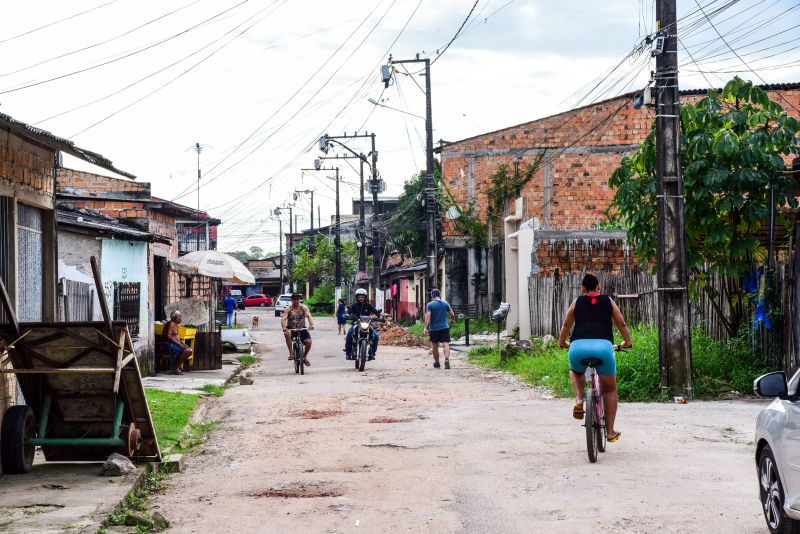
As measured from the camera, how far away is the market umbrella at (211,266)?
945 inches

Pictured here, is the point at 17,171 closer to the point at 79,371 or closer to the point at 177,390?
the point at 79,371

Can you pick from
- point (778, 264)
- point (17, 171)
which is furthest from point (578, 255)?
point (17, 171)

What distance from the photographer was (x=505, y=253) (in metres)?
35.0

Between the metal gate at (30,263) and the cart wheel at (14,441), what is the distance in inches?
68.6

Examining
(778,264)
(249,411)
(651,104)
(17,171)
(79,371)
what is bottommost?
(249,411)

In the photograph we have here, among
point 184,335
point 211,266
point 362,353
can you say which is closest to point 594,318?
point 362,353

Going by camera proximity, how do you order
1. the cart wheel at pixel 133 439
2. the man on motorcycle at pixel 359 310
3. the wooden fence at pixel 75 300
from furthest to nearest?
the man on motorcycle at pixel 359 310, the wooden fence at pixel 75 300, the cart wheel at pixel 133 439

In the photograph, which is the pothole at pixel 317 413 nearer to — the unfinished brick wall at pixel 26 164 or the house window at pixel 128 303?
the unfinished brick wall at pixel 26 164

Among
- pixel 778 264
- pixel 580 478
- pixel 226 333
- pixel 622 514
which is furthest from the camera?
pixel 226 333

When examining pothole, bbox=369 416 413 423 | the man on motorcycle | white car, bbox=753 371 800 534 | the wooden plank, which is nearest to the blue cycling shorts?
white car, bbox=753 371 800 534

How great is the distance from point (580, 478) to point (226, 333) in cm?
2341

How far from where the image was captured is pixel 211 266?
24281 millimetres

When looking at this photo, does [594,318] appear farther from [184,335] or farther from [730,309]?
[184,335]

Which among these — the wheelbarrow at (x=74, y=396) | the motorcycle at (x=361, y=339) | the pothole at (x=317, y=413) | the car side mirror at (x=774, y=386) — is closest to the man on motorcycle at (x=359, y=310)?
the motorcycle at (x=361, y=339)
